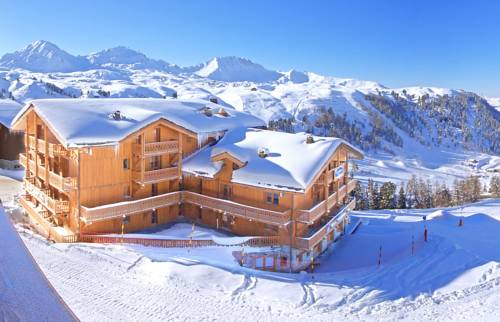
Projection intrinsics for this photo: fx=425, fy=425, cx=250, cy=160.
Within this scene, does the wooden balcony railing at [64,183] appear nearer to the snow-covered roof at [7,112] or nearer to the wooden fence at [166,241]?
the wooden fence at [166,241]

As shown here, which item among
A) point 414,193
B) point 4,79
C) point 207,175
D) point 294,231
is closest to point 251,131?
point 207,175

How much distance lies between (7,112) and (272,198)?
39.6m

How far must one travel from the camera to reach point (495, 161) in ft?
584

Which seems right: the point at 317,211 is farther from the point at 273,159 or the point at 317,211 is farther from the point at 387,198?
the point at 387,198

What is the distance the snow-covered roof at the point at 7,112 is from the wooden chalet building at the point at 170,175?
740 inches

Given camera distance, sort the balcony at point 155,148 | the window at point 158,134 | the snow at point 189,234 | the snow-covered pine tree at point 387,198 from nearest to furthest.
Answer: the snow at point 189,234, the balcony at point 155,148, the window at point 158,134, the snow-covered pine tree at point 387,198

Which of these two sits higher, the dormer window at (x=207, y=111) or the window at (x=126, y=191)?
the dormer window at (x=207, y=111)

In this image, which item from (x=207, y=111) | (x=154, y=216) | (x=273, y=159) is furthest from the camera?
(x=207, y=111)

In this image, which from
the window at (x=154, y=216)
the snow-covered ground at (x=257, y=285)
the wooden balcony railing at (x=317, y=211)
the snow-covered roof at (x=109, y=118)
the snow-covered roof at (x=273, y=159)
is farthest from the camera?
the window at (x=154, y=216)

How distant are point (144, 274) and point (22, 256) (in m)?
14.3

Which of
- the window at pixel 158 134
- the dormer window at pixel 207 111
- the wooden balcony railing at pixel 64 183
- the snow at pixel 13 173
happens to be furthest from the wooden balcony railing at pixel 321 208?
the snow at pixel 13 173

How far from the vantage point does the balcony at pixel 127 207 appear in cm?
2644

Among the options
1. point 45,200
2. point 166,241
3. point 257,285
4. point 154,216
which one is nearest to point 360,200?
point 154,216

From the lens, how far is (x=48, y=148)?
29.7 meters
